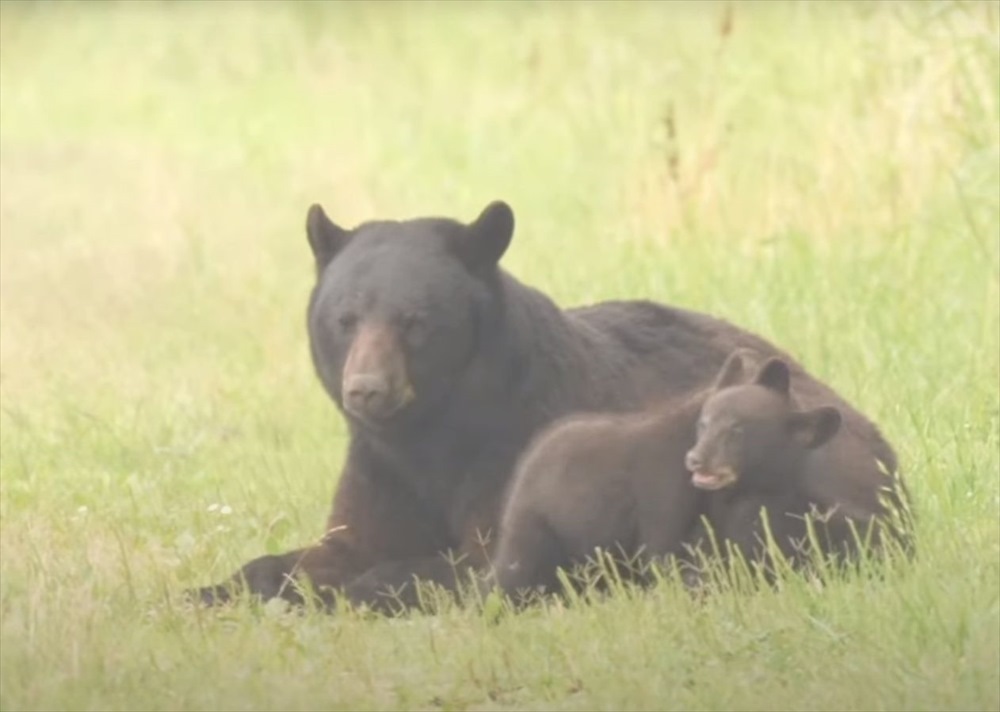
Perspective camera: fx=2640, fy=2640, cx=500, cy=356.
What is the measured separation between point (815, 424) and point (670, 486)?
0.42 m

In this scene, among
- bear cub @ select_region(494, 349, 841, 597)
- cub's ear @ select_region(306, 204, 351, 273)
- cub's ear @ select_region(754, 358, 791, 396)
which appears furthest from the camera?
cub's ear @ select_region(306, 204, 351, 273)

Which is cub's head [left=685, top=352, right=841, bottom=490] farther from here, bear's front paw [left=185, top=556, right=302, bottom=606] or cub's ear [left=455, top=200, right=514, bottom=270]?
bear's front paw [left=185, top=556, right=302, bottom=606]

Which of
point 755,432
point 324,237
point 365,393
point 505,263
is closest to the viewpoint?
point 755,432

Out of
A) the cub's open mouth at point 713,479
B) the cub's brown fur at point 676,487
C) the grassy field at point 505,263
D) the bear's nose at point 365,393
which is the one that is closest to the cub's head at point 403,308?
the bear's nose at point 365,393

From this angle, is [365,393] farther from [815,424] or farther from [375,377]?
[815,424]

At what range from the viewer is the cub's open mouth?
6805mm

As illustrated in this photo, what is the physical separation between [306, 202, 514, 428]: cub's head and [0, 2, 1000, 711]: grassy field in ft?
2.33

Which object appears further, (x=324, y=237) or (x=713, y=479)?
(x=324, y=237)

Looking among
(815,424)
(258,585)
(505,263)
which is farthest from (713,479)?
(505,263)

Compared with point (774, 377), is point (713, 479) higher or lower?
lower

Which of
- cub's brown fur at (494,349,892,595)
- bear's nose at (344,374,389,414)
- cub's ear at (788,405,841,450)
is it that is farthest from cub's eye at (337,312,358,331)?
cub's ear at (788,405,841,450)

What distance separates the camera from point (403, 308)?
24.5 ft

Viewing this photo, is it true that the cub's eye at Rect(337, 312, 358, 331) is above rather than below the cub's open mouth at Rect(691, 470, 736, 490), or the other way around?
above

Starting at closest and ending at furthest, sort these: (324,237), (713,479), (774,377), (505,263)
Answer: (713,479), (774,377), (324,237), (505,263)
